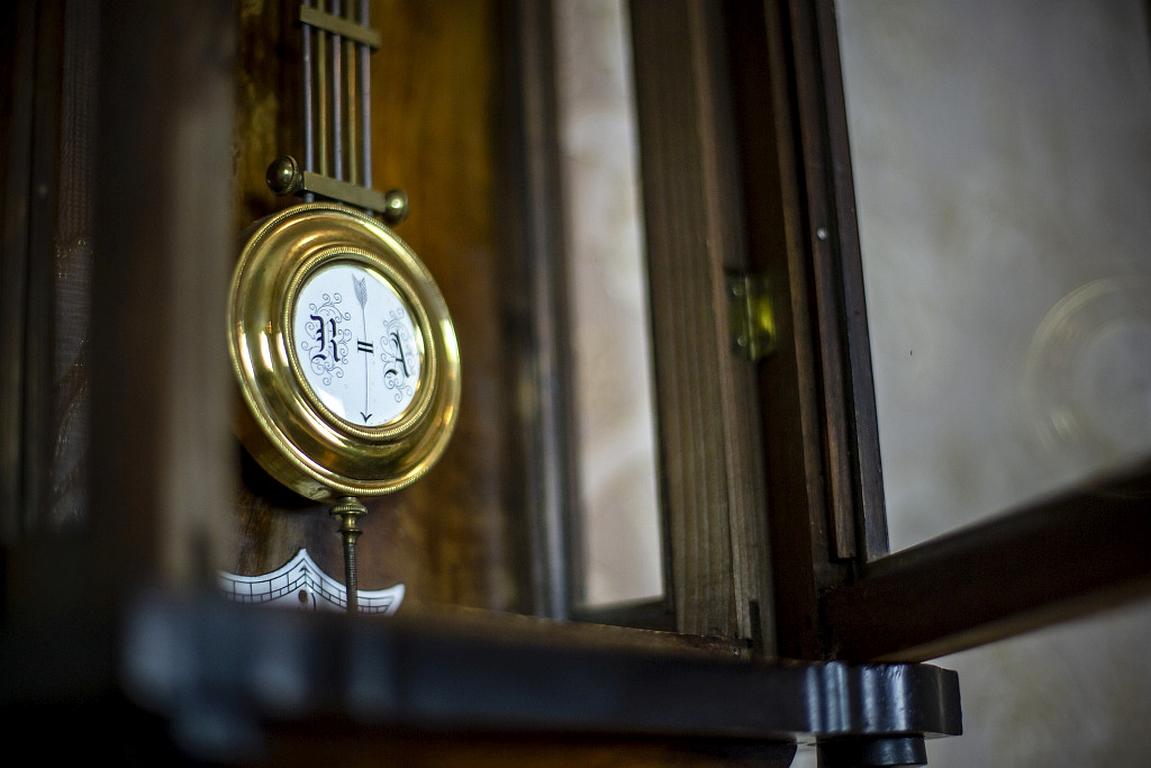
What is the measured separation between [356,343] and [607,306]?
1.09ft

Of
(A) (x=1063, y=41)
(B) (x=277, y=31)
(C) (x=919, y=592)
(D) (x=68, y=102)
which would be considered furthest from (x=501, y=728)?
(A) (x=1063, y=41)

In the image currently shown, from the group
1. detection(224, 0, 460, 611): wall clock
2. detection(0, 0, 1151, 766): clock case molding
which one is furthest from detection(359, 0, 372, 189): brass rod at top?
detection(0, 0, 1151, 766): clock case molding

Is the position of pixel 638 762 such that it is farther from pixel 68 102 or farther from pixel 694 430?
pixel 68 102

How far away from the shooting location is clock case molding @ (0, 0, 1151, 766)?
0.51 metres

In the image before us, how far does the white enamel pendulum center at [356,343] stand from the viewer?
919mm

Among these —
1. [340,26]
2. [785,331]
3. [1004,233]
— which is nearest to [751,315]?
[785,331]

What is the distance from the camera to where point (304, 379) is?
35.5 inches

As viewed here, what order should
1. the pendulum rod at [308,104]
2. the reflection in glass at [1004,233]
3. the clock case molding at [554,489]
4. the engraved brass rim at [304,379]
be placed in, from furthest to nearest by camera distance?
the reflection in glass at [1004,233], the pendulum rod at [308,104], the engraved brass rim at [304,379], the clock case molding at [554,489]

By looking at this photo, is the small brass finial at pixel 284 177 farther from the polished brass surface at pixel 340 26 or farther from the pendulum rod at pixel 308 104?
the polished brass surface at pixel 340 26

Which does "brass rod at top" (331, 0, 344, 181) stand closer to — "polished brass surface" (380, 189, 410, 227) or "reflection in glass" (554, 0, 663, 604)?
"polished brass surface" (380, 189, 410, 227)

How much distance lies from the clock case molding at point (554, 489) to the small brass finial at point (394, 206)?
17 centimetres

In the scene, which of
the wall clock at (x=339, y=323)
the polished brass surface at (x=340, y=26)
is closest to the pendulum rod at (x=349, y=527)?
the wall clock at (x=339, y=323)

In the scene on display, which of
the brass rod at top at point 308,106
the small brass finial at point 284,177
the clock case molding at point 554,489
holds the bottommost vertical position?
the clock case molding at point 554,489

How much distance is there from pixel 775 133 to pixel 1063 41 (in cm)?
75
